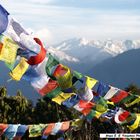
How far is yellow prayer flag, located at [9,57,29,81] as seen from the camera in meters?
28.3

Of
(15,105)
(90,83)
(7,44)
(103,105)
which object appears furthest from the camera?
(15,105)

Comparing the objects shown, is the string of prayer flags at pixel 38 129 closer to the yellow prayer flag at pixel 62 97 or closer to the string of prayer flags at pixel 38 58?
the yellow prayer flag at pixel 62 97

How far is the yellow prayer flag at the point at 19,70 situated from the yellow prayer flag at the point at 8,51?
1061 mm

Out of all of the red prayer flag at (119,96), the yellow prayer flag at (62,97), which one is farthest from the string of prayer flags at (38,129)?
the yellow prayer flag at (62,97)

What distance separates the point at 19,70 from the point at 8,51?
6.95 ft

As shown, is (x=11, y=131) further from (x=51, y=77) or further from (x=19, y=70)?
(x=19, y=70)

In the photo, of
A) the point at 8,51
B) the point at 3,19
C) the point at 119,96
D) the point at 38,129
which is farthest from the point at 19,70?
the point at 38,129

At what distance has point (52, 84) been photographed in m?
31.9

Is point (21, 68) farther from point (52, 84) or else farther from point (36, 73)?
point (52, 84)

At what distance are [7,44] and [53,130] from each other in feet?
80.0

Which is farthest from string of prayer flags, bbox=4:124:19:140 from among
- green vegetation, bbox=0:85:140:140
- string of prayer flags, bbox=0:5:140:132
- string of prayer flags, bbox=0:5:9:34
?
string of prayer flags, bbox=0:5:9:34

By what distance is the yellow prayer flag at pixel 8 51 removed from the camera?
88.0 ft

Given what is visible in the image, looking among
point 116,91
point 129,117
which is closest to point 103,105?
point 116,91

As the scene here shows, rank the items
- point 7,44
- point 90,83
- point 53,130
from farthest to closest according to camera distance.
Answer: point 53,130
point 90,83
point 7,44
